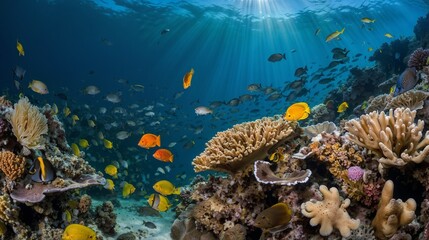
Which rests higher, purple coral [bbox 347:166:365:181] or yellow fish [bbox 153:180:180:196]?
purple coral [bbox 347:166:365:181]

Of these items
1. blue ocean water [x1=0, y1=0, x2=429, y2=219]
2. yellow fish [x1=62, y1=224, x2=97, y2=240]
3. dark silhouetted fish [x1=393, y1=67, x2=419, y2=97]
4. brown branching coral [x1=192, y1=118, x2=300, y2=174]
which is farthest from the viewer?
blue ocean water [x1=0, y1=0, x2=429, y2=219]

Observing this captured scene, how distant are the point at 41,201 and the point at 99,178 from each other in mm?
920

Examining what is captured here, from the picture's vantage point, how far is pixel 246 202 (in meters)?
4.15

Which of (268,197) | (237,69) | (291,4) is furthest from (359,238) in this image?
(237,69)

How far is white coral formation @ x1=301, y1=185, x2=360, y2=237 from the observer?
312 cm

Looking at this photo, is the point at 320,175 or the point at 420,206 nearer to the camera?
the point at 420,206

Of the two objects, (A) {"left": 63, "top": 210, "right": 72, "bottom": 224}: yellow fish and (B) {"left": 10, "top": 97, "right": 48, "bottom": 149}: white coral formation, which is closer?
(B) {"left": 10, "top": 97, "right": 48, "bottom": 149}: white coral formation

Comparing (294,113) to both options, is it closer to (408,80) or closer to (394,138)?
(394,138)

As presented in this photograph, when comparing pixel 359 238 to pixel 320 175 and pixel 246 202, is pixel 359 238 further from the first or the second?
pixel 246 202

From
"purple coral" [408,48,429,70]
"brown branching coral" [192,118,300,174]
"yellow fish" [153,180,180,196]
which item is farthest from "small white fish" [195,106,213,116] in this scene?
"purple coral" [408,48,429,70]

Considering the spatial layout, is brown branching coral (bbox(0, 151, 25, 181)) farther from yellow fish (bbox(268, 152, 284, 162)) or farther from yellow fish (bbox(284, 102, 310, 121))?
yellow fish (bbox(284, 102, 310, 121))

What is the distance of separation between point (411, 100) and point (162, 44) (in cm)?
4403

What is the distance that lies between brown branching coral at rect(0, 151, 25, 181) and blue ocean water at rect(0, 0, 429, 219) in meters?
10.8

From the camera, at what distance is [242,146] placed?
4000mm
